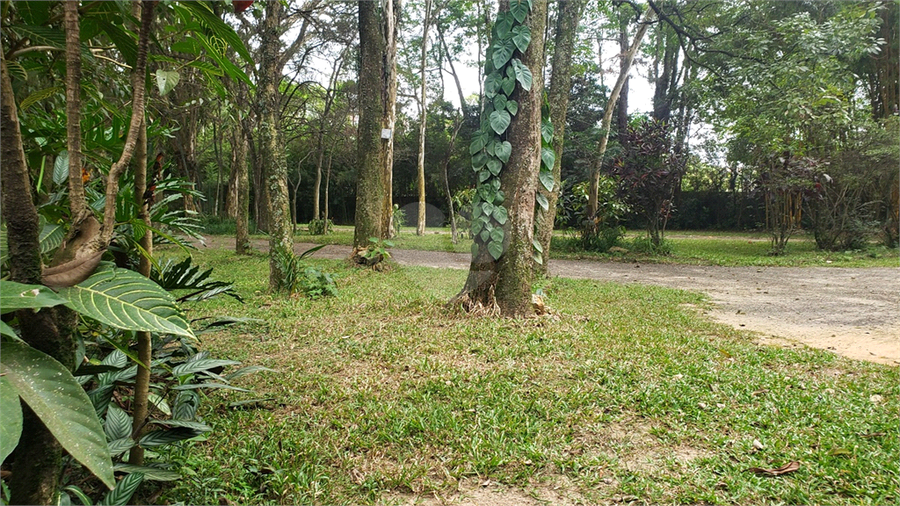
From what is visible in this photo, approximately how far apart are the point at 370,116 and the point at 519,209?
3.88 meters

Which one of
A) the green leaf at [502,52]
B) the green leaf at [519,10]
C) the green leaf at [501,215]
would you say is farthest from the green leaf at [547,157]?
the green leaf at [519,10]

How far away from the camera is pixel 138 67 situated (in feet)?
3.31

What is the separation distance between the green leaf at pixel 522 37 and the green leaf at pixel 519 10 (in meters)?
0.06

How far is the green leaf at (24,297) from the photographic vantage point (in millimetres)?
706

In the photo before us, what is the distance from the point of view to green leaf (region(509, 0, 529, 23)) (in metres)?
3.62

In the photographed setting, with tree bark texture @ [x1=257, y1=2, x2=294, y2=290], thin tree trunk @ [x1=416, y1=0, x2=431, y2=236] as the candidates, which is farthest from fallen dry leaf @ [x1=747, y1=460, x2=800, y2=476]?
thin tree trunk @ [x1=416, y1=0, x2=431, y2=236]

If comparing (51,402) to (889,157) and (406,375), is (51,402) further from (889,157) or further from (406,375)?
(889,157)

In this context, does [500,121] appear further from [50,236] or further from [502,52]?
[50,236]

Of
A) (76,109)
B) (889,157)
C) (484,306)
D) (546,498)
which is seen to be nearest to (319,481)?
(546,498)

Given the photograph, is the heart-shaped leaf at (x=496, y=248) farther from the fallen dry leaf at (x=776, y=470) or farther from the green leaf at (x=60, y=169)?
the green leaf at (x=60, y=169)

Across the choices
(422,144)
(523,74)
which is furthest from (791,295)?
(422,144)

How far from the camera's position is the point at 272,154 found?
4934mm

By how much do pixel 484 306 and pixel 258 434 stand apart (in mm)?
2140

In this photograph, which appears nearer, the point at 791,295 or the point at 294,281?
the point at 294,281
